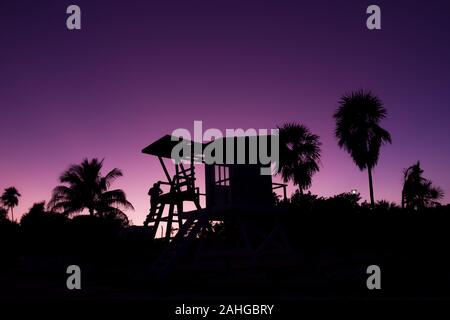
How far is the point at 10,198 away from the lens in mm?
112000

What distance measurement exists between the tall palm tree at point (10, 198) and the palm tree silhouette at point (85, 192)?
75.7m

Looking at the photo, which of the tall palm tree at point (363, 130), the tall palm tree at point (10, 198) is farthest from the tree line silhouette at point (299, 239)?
the tall palm tree at point (10, 198)

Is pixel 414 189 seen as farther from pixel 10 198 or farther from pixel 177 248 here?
pixel 10 198

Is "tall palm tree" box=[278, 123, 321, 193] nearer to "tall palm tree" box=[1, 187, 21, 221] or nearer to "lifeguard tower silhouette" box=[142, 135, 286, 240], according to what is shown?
"lifeguard tower silhouette" box=[142, 135, 286, 240]

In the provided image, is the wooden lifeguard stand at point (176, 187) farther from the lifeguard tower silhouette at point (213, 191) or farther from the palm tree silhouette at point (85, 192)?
the palm tree silhouette at point (85, 192)

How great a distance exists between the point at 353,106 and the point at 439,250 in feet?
40.7

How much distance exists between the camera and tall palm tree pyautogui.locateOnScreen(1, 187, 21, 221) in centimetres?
11055

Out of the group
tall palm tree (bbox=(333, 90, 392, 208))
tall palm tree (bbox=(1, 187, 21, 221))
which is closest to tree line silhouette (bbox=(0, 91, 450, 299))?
tall palm tree (bbox=(333, 90, 392, 208))

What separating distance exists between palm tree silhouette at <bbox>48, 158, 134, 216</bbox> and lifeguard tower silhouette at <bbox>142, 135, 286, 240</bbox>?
2547cm

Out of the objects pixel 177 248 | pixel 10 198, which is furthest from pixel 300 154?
pixel 10 198

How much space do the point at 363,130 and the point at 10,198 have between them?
10246 cm

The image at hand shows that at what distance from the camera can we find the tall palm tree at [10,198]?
111m
